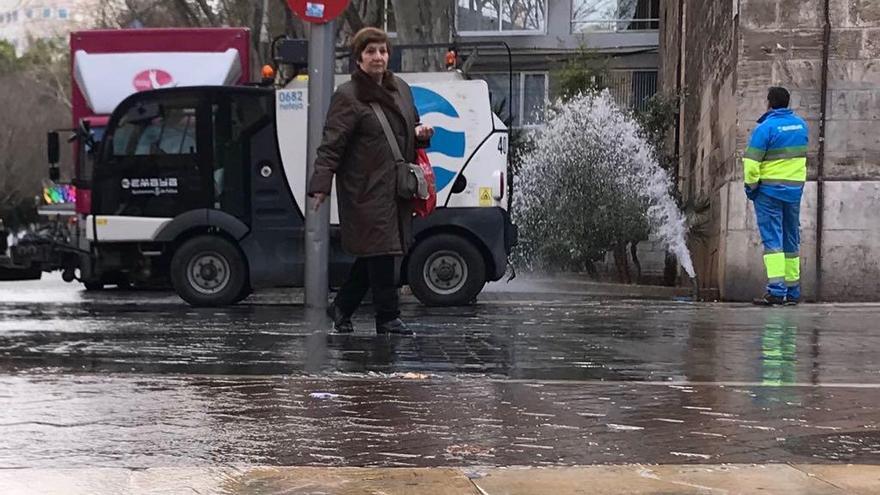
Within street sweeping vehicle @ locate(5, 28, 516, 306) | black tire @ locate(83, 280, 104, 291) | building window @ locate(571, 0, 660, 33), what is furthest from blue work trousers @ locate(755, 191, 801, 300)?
building window @ locate(571, 0, 660, 33)

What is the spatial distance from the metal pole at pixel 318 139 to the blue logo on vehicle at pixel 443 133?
1639mm

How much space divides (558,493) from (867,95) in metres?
7.72

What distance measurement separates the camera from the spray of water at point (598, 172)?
12773 millimetres

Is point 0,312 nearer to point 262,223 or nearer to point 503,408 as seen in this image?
point 262,223

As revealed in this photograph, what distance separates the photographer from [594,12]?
25.9 metres

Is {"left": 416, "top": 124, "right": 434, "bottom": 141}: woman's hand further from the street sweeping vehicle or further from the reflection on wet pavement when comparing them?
the street sweeping vehicle

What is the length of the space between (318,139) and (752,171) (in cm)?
385

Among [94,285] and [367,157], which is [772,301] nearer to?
[367,157]

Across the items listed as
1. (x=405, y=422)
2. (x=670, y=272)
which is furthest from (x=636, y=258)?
(x=405, y=422)

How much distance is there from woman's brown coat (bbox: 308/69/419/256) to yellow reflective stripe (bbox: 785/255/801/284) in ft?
14.5

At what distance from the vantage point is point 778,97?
8898mm

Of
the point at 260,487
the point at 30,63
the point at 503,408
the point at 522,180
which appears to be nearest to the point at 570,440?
the point at 503,408

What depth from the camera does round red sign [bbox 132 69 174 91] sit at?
43.2 feet

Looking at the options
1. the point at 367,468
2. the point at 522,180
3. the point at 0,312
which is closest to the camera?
the point at 367,468
